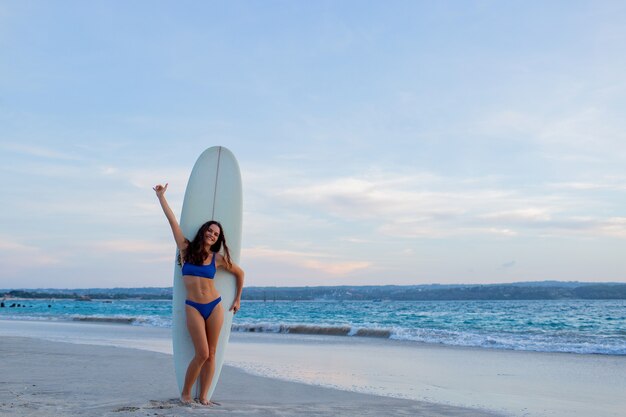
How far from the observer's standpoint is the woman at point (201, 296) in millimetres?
5332

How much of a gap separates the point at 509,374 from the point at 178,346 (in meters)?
5.24

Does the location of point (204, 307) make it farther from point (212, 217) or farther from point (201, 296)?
point (212, 217)

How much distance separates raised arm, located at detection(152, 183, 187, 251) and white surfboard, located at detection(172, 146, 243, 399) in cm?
37

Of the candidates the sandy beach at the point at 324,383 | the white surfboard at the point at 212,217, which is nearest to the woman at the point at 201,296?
the white surfboard at the point at 212,217

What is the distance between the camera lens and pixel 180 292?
19.0 ft

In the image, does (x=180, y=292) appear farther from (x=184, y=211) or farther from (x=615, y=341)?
(x=615, y=341)

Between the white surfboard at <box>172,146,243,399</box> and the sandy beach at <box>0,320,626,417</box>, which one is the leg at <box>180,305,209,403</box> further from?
the sandy beach at <box>0,320,626,417</box>

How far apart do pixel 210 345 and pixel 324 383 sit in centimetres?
254

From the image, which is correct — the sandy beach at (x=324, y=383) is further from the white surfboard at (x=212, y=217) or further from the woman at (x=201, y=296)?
the white surfboard at (x=212, y=217)

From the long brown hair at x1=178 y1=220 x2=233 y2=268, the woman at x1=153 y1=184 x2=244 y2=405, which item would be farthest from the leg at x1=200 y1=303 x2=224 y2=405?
the long brown hair at x1=178 y1=220 x2=233 y2=268

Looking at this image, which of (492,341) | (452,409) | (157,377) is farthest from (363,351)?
(452,409)

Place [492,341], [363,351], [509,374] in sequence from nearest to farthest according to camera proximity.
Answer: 1. [509,374]
2. [363,351]
3. [492,341]

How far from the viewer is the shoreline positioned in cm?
510

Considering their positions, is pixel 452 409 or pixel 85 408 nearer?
pixel 85 408
